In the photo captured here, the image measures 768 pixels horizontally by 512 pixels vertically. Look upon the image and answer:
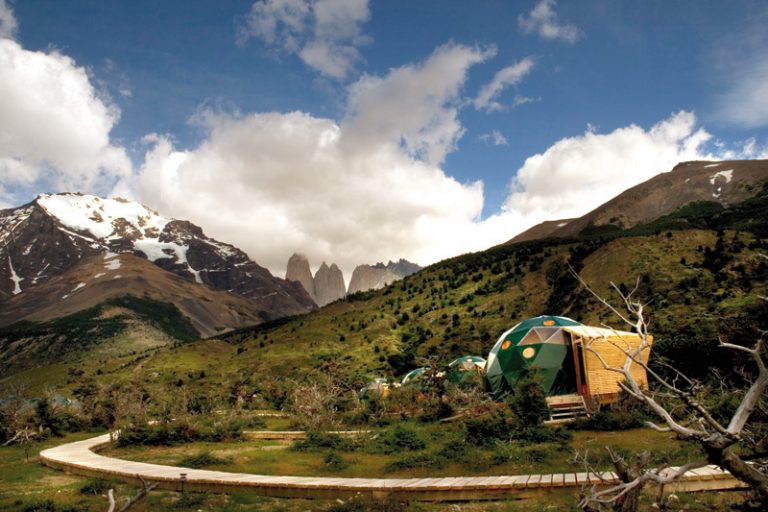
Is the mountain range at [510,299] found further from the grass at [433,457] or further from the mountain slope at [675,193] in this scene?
the grass at [433,457]

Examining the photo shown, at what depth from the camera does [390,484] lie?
47.2ft

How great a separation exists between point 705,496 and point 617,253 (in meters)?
69.1

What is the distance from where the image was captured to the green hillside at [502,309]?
45344 mm

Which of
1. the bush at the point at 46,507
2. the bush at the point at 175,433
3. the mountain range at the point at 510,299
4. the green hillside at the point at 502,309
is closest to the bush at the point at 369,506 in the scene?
the bush at the point at 46,507

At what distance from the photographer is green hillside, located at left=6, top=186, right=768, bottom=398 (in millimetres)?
45344

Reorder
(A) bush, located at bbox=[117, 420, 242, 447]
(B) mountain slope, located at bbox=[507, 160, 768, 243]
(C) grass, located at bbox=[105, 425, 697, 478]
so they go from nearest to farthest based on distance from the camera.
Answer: (C) grass, located at bbox=[105, 425, 697, 478] → (A) bush, located at bbox=[117, 420, 242, 447] → (B) mountain slope, located at bbox=[507, 160, 768, 243]

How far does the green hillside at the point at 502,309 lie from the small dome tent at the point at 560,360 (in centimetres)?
442

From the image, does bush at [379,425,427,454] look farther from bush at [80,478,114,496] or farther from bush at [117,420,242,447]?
bush at [80,478,114,496]

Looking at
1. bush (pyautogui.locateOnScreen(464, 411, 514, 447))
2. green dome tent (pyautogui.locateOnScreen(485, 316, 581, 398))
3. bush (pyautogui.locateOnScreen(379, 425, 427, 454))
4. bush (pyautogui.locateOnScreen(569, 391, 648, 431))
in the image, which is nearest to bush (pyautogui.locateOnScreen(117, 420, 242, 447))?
bush (pyautogui.locateOnScreen(379, 425, 427, 454))

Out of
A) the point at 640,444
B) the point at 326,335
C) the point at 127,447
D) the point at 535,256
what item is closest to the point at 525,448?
the point at 640,444

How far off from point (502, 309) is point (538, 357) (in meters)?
47.8

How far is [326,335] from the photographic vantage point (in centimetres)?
9288

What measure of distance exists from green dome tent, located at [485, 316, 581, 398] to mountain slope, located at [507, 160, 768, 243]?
13837 cm

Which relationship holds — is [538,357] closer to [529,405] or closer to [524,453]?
[529,405]
